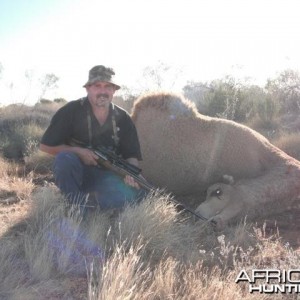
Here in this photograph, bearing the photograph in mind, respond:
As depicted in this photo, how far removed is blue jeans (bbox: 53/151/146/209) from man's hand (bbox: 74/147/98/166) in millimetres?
47

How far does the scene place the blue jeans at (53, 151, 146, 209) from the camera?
4754 mm

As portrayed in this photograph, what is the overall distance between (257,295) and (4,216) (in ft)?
8.99

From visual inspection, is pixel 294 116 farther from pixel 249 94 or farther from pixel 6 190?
pixel 6 190

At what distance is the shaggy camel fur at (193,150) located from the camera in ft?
19.0

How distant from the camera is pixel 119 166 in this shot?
4.86m

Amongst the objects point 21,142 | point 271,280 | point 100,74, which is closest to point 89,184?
point 100,74

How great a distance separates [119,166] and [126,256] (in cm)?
150

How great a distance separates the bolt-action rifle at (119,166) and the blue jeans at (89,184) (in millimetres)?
184

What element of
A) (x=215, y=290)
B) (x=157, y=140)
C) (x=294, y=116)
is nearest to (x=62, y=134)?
(x=157, y=140)

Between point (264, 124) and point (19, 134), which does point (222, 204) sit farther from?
point (19, 134)

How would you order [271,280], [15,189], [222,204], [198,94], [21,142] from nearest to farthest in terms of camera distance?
[271,280], [222,204], [15,189], [21,142], [198,94]

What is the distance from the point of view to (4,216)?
471 cm

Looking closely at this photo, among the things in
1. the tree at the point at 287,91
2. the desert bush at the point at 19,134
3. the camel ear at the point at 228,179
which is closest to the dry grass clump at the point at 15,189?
the camel ear at the point at 228,179

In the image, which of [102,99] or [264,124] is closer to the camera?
[102,99]
